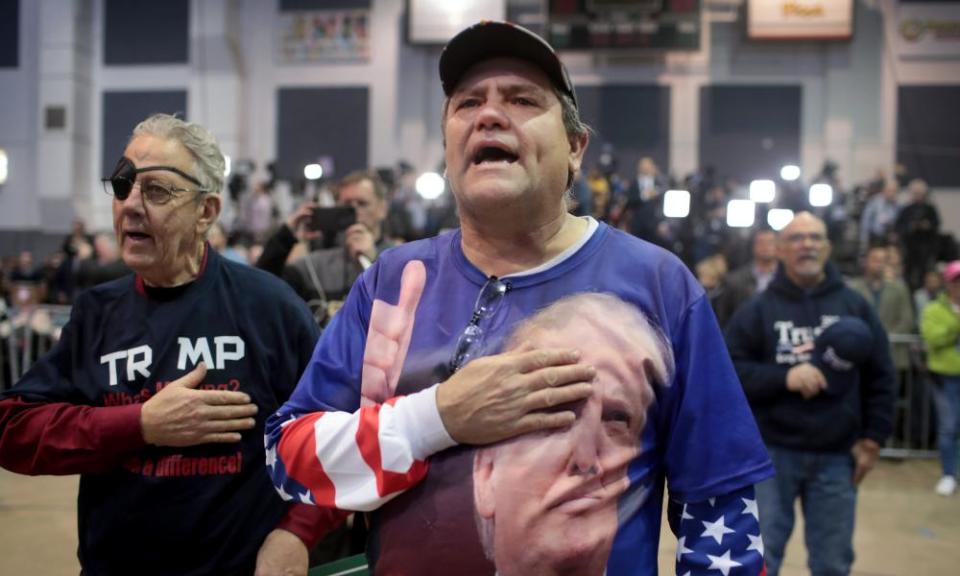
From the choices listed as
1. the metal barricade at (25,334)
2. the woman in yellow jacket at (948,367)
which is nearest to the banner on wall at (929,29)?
the woman in yellow jacket at (948,367)

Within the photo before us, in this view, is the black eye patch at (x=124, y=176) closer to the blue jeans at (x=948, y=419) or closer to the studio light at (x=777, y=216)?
the studio light at (x=777, y=216)

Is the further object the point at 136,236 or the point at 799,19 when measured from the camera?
the point at 799,19

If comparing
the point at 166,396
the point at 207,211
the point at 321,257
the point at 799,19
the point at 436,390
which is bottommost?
the point at 166,396

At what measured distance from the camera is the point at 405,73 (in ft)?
57.8

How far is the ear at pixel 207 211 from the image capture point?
2215mm

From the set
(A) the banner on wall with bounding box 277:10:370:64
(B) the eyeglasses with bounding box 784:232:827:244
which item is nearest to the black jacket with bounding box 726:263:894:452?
(B) the eyeglasses with bounding box 784:232:827:244

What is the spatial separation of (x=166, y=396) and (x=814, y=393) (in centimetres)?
295

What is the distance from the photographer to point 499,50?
1500 millimetres

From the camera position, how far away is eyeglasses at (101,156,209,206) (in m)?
2.08

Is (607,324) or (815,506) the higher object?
(607,324)

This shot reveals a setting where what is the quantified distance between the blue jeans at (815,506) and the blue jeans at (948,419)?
3.38 meters

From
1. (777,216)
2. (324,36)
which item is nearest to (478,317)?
(777,216)

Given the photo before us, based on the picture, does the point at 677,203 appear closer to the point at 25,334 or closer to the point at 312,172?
the point at 312,172

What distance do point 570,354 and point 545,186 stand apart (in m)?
0.32
